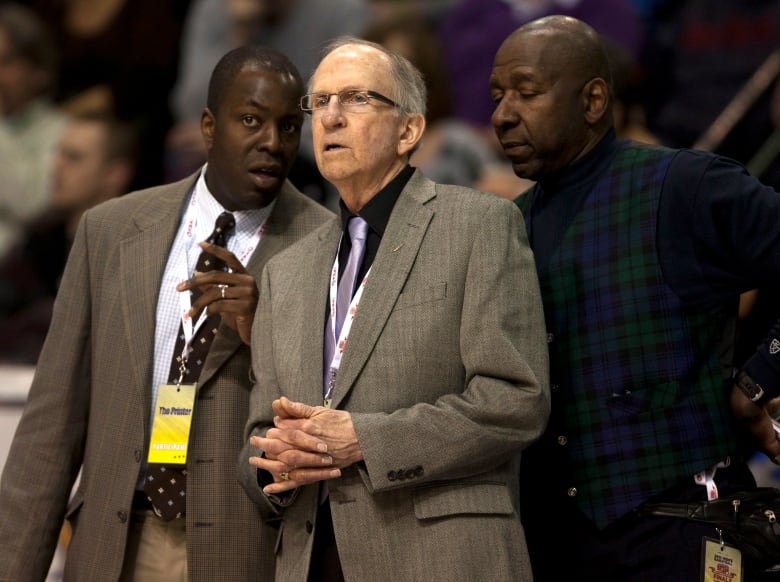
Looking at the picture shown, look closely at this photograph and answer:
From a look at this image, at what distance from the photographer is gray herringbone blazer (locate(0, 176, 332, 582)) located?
283cm

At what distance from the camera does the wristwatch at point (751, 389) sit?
2.59 m

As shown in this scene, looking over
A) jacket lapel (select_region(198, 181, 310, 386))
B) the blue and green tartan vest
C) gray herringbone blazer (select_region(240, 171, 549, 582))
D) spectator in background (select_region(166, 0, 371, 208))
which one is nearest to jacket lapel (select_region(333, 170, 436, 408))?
gray herringbone blazer (select_region(240, 171, 549, 582))

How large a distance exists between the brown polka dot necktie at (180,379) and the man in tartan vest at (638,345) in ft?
2.73

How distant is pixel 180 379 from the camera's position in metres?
2.90

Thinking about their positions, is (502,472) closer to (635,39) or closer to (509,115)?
(509,115)

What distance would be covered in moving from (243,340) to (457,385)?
25.7 inches

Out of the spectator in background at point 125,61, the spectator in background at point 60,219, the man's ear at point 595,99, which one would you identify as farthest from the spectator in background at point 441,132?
the man's ear at point 595,99

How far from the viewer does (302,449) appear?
2.40 m

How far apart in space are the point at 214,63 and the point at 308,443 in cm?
364

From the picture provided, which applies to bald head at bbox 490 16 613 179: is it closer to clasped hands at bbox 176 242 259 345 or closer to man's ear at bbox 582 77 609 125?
man's ear at bbox 582 77 609 125

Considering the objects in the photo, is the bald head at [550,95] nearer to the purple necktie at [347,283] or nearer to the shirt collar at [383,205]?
the shirt collar at [383,205]

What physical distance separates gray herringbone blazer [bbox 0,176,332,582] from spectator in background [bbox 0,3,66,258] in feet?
10.4

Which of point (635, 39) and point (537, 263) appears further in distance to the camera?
point (635, 39)

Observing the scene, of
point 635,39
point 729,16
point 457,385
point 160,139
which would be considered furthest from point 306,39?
point 457,385
